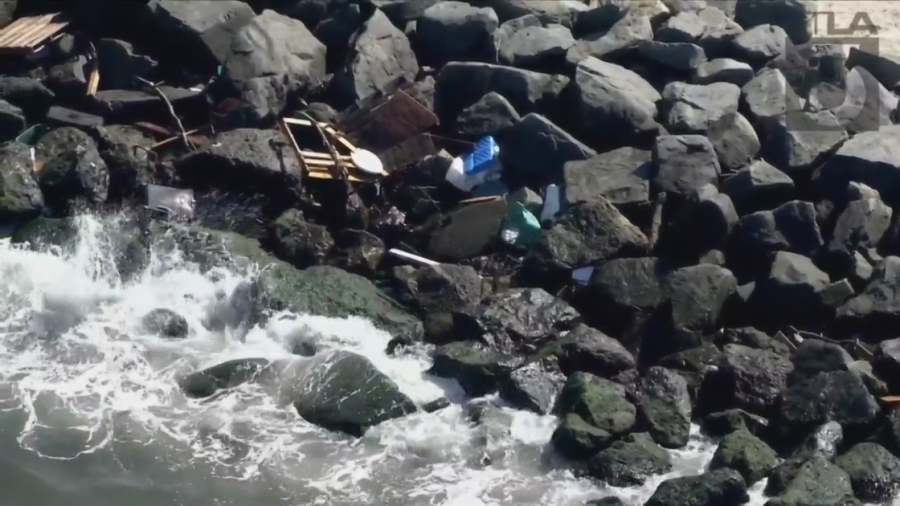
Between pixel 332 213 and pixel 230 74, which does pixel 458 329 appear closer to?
pixel 332 213

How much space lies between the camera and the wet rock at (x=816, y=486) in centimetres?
882

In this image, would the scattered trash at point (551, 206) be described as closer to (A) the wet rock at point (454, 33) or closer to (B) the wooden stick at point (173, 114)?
(A) the wet rock at point (454, 33)

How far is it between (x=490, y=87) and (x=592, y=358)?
4647 mm

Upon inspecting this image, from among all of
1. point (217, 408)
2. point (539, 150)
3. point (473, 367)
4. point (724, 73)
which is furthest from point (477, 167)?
point (217, 408)

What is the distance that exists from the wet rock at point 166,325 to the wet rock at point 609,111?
18.2 ft

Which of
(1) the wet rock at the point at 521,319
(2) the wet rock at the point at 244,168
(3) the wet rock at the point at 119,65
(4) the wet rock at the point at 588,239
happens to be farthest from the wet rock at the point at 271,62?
(1) the wet rock at the point at 521,319

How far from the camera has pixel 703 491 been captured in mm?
8992

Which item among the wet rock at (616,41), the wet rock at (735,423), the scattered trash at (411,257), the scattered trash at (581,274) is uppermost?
the wet rock at (616,41)

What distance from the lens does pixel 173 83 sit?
14250mm

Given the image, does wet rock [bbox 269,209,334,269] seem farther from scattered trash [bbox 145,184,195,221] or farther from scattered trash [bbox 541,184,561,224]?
scattered trash [bbox 541,184,561,224]

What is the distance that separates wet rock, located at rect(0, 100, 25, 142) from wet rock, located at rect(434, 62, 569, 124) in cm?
518

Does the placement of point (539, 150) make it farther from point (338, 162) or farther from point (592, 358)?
point (592, 358)

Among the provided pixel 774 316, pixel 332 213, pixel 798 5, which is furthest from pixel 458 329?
pixel 798 5

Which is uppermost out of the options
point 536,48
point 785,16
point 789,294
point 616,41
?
point 536,48
